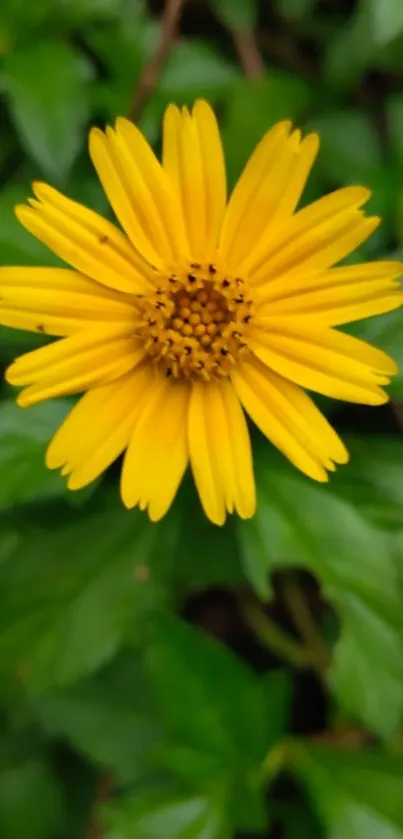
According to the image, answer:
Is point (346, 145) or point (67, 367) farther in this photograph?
point (346, 145)

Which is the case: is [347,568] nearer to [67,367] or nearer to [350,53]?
[67,367]

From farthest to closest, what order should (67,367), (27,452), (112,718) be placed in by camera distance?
(112,718) < (27,452) < (67,367)

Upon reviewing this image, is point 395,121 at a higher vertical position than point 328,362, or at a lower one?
higher

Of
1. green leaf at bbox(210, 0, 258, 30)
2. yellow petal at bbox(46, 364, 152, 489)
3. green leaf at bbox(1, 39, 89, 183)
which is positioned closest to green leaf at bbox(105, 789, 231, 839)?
yellow petal at bbox(46, 364, 152, 489)

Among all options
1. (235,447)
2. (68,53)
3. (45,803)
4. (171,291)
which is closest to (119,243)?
(171,291)

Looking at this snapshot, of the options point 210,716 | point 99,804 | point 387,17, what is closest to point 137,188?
point 387,17

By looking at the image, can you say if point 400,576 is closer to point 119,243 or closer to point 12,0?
Answer: point 119,243

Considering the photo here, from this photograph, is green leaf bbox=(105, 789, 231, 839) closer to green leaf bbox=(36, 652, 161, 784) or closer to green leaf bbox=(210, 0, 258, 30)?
green leaf bbox=(36, 652, 161, 784)
